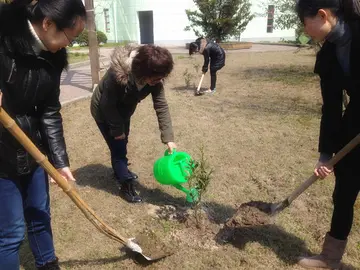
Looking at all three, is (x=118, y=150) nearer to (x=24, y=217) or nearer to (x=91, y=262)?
(x=91, y=262)

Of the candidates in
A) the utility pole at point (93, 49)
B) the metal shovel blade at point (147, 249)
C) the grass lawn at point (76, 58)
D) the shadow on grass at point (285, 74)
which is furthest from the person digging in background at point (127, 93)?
the grass lawn at point (76, 58)

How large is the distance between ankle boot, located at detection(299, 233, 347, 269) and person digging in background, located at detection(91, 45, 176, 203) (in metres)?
1.39

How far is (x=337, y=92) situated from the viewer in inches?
84.4

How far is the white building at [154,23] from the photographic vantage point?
28188 millimetres

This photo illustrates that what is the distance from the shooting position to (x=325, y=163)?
2.29 meters

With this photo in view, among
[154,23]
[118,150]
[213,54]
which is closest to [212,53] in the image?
[213,54]

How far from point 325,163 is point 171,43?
90.5ft

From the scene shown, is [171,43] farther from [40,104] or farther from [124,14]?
[40,104]

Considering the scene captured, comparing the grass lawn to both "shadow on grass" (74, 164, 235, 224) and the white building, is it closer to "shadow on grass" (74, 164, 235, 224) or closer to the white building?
the white building

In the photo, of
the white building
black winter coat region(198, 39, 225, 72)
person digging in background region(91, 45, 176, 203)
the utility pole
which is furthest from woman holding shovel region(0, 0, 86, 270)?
the white building

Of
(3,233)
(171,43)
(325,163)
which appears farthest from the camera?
Answer: (171,43)

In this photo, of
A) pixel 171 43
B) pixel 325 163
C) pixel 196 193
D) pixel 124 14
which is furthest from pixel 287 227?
pixel 124 14

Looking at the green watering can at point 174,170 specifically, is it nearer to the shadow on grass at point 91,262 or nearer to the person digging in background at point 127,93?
the person digging in background at point 127,93

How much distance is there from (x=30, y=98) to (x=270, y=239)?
2.12m
